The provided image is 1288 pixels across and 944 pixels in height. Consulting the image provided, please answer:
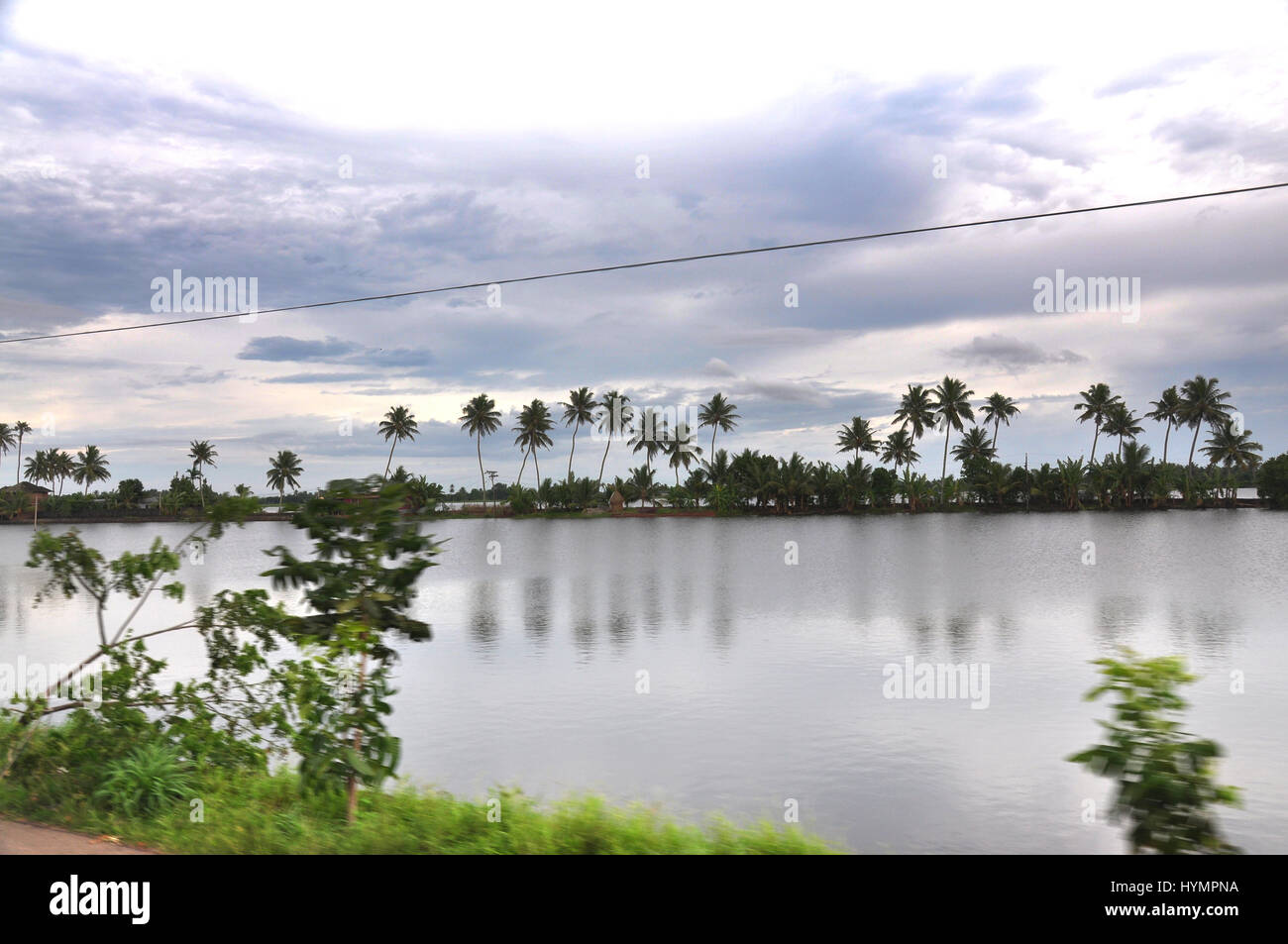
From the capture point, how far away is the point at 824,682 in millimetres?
16906

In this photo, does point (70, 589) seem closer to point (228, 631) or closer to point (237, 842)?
point (228, 631)

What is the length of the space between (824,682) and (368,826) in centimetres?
1196

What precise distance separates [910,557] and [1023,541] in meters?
14.6

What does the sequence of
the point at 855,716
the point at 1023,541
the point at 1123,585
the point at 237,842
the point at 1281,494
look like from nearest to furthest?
the point at 237,842
the point at 855,716
the point at 1123,585
the point at 1023,541
the point at 1281,494

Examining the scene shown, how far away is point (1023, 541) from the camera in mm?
55969

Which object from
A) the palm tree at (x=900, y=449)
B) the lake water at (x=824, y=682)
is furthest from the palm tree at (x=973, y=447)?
the lake water at (x=824, y=682)

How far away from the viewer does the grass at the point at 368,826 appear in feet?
20.2

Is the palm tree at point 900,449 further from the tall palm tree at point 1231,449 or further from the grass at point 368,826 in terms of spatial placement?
the grass at point 368,826

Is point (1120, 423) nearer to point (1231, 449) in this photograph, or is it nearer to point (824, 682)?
point (1231, 449)

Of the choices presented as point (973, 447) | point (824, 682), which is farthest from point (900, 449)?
point (824, 682)

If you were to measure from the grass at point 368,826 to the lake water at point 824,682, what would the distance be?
2816 millimetres
